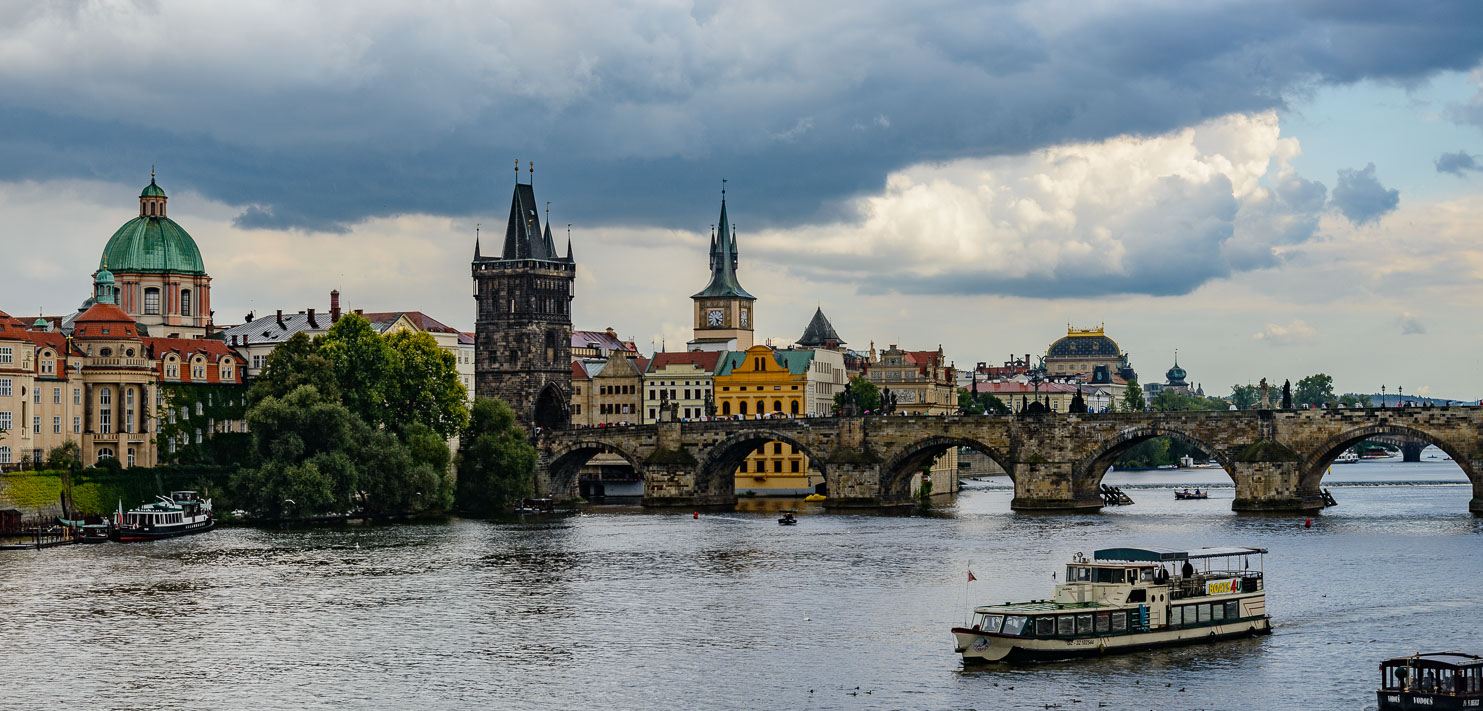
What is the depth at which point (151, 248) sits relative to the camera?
180m

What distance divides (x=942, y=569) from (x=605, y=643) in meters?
27.9

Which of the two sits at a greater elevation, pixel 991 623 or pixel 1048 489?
pixel 1048 489

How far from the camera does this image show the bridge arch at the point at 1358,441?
128m

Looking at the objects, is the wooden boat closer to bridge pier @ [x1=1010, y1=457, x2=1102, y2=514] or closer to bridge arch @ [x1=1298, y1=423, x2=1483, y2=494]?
bridge arch @ [x1=1298, y1=423, x2=1483, y2=494]

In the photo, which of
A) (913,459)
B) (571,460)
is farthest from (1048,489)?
(571,460)

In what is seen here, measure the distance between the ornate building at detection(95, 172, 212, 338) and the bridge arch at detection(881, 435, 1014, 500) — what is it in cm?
→ 7066

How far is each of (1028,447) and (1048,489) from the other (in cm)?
Result: 353

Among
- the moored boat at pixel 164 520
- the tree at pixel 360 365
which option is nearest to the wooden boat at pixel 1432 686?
the moored boat at pixel 164 520

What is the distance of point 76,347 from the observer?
5167 inches

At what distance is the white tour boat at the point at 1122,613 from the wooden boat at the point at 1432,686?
12013 millimetres

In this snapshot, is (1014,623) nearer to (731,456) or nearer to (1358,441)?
(1358,441)

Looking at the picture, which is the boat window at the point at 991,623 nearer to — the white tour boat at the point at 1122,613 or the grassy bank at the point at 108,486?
the white tour boat at the point at 1122,613

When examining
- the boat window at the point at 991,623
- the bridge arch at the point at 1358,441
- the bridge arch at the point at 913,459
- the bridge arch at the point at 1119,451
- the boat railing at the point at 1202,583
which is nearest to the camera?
the boat window at the point at 991,623

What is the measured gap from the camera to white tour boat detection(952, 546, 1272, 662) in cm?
6450
